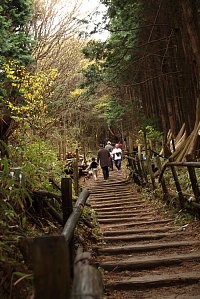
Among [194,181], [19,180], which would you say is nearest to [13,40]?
[194,181]

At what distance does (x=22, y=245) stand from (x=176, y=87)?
11.9m

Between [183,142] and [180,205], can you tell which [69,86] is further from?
[180,205]

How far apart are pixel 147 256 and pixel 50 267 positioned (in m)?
4.22

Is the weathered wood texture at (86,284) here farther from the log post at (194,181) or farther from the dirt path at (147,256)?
the log post at (194,181)

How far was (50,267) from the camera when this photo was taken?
140 cm

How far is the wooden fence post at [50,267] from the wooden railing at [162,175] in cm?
445

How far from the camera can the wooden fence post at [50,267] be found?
1.39 meters

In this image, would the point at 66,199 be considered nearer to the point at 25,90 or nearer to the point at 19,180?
the point at 19,180

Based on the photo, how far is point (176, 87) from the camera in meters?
13.8

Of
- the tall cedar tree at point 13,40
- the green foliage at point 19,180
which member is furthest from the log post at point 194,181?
the tall cedar tree at point 13,40

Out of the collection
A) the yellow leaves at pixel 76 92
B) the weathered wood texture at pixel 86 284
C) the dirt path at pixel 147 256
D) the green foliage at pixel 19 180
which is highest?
the yellow leaves at pixel 76 92

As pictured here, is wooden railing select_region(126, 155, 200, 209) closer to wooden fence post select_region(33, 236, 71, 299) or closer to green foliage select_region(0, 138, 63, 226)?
green foliage select_region(0, 138, 63, 226)

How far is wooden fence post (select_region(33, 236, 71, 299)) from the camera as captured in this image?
1.39m

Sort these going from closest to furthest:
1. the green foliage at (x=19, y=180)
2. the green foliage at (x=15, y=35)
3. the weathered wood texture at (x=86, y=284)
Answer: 1. the weathered wood texture at (x=86, y=284)
2. the green foliage at (x=19, y=180)
3. the green foliage at (x=15, y=35)
